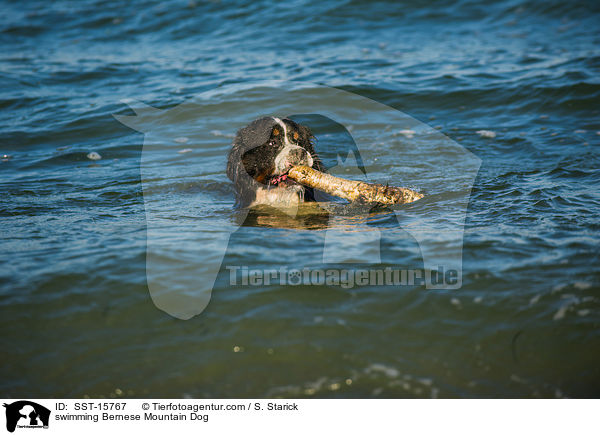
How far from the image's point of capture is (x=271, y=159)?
5492mm

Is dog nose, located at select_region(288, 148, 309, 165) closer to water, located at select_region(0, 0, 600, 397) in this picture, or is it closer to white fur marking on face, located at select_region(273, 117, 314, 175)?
white fur marking on face, located at select_region(273, 117, 314, 175)

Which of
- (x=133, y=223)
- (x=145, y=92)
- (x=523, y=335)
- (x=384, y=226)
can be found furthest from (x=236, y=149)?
(x=145, y=92)

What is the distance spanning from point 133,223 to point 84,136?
443 centimetres

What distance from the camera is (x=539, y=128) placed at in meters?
8.19

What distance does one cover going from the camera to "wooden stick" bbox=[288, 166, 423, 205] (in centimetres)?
532

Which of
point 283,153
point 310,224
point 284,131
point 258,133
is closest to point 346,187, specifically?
point 310,224

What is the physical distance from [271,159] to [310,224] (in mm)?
814

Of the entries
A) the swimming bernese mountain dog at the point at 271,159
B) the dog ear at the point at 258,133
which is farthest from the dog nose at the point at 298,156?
the dog ear at the point at 258,133

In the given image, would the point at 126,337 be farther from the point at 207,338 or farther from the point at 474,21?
the point at 474,21

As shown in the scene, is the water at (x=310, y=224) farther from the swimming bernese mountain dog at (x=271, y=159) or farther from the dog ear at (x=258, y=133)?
the dog ear at (x=258, y=133)
